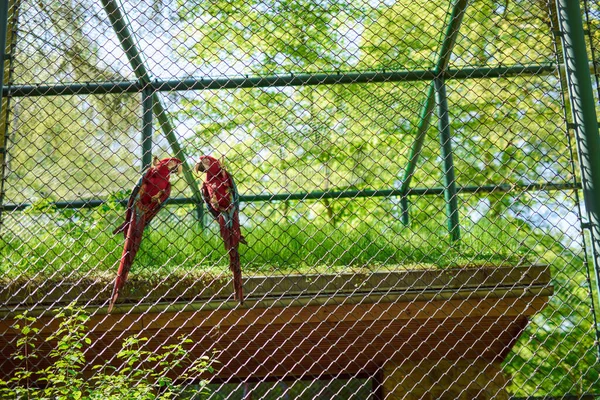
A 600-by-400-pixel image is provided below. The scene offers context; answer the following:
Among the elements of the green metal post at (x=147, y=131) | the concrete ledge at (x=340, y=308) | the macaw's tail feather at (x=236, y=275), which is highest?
the green metal post at (x=147, y=131)

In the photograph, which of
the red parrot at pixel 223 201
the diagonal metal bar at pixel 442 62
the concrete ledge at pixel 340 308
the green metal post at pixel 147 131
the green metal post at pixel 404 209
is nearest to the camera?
the red parrot at pixel 223 201

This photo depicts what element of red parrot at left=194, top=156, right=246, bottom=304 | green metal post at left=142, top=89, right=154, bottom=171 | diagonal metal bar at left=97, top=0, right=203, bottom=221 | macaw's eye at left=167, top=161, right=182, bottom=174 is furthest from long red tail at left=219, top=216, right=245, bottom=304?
green metal post at left=142, top=89, right=154, bottom=171

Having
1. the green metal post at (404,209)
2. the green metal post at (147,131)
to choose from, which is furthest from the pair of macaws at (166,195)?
the green metal post at (404,209)

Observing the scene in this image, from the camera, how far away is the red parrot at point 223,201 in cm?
267

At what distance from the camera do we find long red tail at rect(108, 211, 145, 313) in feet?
8.20

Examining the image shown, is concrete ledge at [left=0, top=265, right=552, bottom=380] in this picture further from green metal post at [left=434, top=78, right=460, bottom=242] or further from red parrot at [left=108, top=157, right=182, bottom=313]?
green metal post at [left=434, top=78, right=460, bottom=242]

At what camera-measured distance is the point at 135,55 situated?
3266mm

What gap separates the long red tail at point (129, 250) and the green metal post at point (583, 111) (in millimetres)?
1794

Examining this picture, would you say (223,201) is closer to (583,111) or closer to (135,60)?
(135,60)

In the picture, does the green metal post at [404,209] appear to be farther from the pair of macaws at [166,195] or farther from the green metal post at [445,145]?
the pair of macaws at [166,195]

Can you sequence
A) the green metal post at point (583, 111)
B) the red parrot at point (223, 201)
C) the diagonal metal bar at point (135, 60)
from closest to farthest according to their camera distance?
the green metal post at point (583, 111) → the red parrot at point (223, 201) → the diagonal metal bar at point (135, 60)

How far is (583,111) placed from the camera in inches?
81.0

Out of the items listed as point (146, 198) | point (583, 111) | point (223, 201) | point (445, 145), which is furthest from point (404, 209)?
point (583, 111)

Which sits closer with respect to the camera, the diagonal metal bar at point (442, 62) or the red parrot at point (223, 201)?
the red parrot at point (223, 201)
